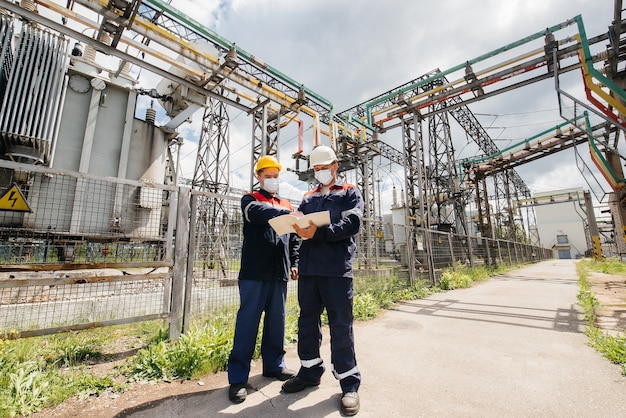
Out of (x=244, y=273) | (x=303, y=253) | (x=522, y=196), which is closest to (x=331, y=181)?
(x=303, y=253)

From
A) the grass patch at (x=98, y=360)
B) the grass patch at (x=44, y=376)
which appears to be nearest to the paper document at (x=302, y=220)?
the grass patch at (x=98, y=360)

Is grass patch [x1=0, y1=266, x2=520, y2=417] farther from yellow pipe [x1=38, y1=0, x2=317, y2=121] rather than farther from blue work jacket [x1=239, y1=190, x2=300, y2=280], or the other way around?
yellow pipe [x1=38, y1=0, x2=317, y2=121]

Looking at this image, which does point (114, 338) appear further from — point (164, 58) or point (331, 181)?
point (164, 58)

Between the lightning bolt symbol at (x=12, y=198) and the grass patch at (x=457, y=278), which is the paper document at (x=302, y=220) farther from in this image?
the grass patch at (x=457, y=278)

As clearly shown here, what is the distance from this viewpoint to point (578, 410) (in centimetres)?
182

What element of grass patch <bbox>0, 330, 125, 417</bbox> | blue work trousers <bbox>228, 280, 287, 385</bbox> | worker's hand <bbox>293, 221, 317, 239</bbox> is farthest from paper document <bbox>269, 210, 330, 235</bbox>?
grass patch <bbox>0, 330, 125, 417</bbox>

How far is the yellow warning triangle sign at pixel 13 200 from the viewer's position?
2410mm

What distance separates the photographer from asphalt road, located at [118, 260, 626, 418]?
1.88 metres

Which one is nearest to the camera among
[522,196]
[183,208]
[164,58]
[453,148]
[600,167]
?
[183,208]

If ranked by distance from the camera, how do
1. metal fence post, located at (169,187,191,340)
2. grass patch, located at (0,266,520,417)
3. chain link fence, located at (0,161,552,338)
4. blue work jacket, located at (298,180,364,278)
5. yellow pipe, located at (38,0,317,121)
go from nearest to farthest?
grass patch, located at (0,266,520,417)
blue work jacket, located at (298,180,364,278)
chain link fence, located at (0,161,552,338)
metal fence post, located at (169,187,191,340)
yellow pipe, located at (38,0,317,121)

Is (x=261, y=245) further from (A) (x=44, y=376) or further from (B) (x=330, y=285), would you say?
(A) (x=44, y=376)

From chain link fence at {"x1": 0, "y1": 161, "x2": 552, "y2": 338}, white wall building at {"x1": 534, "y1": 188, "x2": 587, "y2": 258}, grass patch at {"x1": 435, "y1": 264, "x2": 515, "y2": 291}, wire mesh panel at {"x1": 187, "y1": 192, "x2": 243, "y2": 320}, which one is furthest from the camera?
white wall building at {"x1": 534, "y1": 188, "x2": 587, "y2": 258}

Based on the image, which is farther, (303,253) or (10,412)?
(303,253)

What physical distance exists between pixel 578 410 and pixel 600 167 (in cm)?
1195
